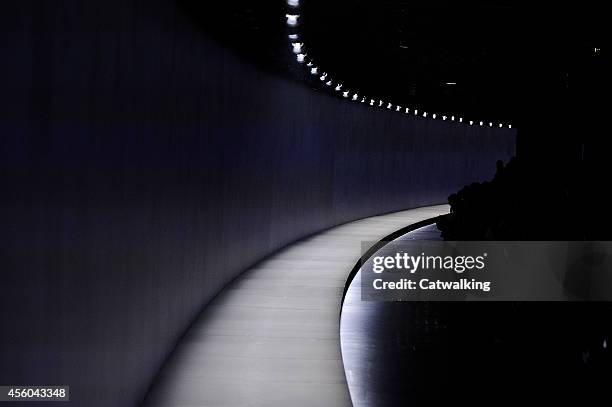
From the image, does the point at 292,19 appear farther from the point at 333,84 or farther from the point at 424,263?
the point at 424,263

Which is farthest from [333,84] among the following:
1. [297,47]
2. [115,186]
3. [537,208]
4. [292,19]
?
[115,186]

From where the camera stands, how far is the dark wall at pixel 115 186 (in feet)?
9.22

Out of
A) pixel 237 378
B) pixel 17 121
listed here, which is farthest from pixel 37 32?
pixel 237 378

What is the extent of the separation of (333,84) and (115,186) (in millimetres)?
11753

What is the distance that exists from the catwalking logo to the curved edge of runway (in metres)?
2.87

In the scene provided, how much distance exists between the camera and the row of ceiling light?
26.9ft

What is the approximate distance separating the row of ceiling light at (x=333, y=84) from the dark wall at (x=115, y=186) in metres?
0.78

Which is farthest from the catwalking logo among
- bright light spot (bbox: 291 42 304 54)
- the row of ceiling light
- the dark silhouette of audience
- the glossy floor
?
bright light spot (bbox: 291 42 304 54)

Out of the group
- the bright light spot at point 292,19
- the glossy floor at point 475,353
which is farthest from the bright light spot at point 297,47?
the glossy floor at point 475,353

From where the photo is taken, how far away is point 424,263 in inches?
635

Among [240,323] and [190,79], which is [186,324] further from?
[190,79]

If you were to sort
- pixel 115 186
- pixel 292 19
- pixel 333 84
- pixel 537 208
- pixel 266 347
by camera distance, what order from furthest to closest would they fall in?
1. pixel 333 84
2. pixel 537 208
3. pixel 292 19
4. pixel 266 347
5. pixel 115 186

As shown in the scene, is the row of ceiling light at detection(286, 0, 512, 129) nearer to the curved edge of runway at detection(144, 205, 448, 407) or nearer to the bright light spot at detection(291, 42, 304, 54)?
the bright light spot at detection(291, 42, 304, 54)

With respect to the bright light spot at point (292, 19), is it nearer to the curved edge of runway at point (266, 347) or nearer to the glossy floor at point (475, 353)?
the curved edge of runway at point (266, 347)
